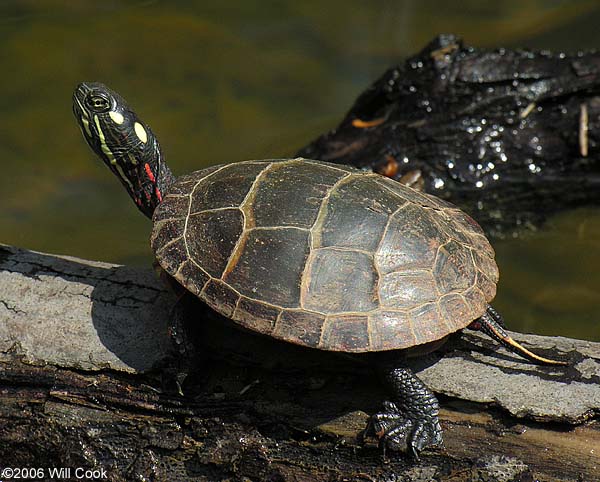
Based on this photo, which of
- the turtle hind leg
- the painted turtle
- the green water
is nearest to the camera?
the painted turtle

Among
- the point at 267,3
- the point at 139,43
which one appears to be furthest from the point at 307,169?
the point at 267,3

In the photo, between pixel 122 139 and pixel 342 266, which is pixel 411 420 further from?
pixel 122 139

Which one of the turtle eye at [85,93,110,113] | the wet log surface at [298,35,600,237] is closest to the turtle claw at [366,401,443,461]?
the turtle eye at [85,93,110,113]

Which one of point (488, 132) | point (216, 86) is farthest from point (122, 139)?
point (216, 86)

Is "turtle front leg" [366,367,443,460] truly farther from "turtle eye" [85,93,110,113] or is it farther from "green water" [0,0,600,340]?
"green water" [0,0,600,340]

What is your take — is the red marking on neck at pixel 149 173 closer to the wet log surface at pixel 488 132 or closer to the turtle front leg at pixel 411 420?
the turtle front leg at pixel 411 420

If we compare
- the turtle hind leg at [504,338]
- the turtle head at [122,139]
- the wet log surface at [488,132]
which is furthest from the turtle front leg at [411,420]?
the wet log surface at [488,132]

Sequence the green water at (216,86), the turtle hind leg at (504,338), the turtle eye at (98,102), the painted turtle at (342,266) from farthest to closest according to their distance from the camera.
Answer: the green water at (216,86) → the turtle eye at (98,102) → the turtle hind leg at (504,338) → the painted turtle at (342,266)
